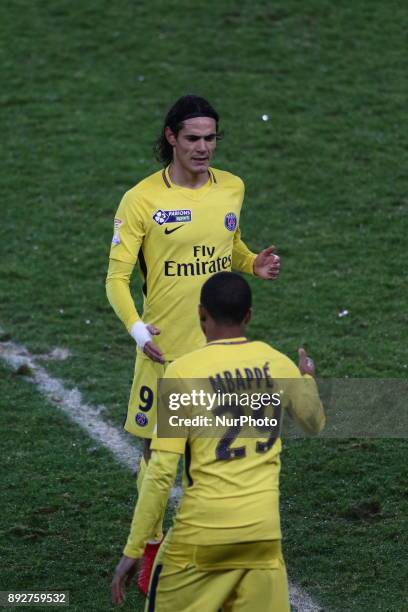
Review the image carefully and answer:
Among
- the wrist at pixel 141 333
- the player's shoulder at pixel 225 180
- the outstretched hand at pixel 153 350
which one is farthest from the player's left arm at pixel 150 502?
the player's shoulder at pixel 225 180

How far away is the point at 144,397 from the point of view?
6652mm

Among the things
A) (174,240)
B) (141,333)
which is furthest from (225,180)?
(141,333)

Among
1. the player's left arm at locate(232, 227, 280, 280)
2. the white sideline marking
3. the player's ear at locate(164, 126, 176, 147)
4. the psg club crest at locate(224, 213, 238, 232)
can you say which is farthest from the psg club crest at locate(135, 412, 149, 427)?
the player's ear at locate(164, 126, 176, 147)

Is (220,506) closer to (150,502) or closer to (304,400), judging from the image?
(150,502)

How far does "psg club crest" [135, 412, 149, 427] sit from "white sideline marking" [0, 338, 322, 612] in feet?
4.31

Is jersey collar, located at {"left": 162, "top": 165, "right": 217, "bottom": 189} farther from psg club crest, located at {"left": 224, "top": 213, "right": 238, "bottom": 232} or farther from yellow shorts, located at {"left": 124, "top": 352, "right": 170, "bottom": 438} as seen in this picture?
yellow shorts, located at {"left": 124, "top": 352, "right": 170, "bottom": 438}

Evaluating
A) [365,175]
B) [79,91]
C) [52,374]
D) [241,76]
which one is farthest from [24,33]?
[52,374]

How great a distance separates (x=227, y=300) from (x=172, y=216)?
5.50ft

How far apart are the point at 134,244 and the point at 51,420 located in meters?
3.03

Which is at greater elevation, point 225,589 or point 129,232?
point 129,232

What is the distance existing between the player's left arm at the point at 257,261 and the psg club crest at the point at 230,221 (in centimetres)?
15

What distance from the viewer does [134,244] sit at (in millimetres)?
6465

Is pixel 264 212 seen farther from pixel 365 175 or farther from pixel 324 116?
pixel 324 116

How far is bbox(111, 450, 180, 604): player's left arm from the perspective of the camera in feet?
15.6
